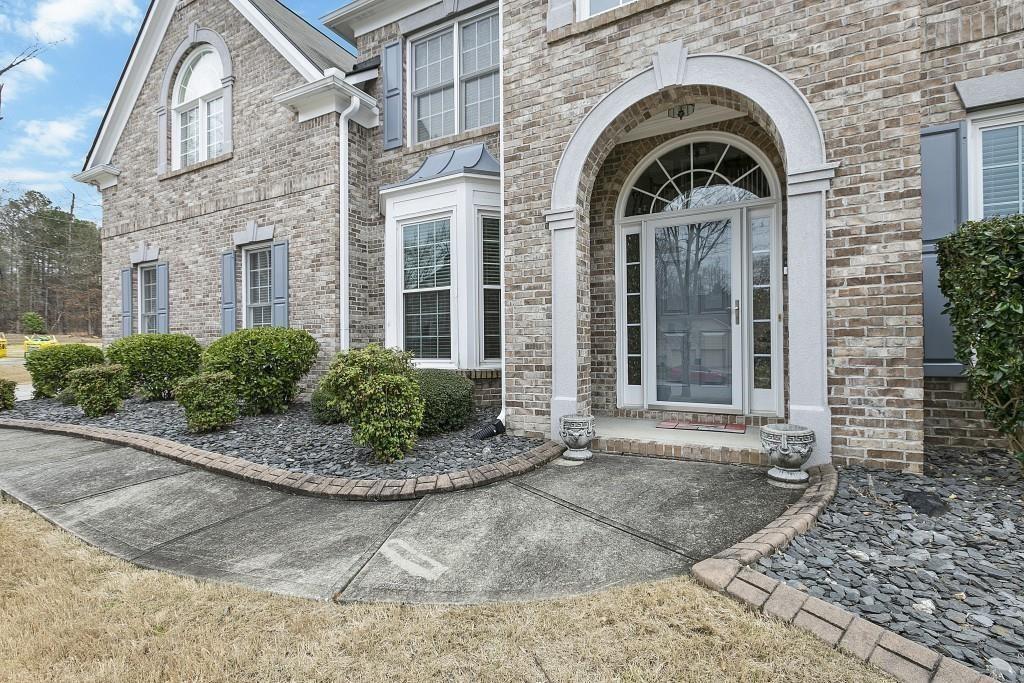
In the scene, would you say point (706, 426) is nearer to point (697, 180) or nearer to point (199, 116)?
point (697, 180)

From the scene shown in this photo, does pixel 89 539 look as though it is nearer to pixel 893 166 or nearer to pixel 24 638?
pixel 24 638

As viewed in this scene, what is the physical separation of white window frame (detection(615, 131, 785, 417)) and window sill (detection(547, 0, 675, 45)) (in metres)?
1.38

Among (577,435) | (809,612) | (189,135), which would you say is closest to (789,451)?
(577,435)

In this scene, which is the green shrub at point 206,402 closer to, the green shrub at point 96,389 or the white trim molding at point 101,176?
the green shrub at point 96,389

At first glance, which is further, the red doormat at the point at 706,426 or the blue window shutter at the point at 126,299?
the blue window shutter at the point at 126,299

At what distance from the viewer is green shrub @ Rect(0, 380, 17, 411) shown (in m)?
7.35

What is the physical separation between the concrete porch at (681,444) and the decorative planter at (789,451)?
0.35 m

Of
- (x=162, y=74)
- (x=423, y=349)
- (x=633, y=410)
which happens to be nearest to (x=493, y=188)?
(x=423, y=349)

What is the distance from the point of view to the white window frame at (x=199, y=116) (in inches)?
357

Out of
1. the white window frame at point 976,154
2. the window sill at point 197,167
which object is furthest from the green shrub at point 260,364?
the white window frame at point 976,154

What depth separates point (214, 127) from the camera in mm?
9266

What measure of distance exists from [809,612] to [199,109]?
463 inches

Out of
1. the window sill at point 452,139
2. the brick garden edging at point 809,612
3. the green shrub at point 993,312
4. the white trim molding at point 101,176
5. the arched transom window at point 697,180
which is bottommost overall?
the brick garden edging at point 809,612

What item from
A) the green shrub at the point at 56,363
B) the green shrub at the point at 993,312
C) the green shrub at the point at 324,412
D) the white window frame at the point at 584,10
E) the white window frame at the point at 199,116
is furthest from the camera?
the white window frame at the point at 199,116
